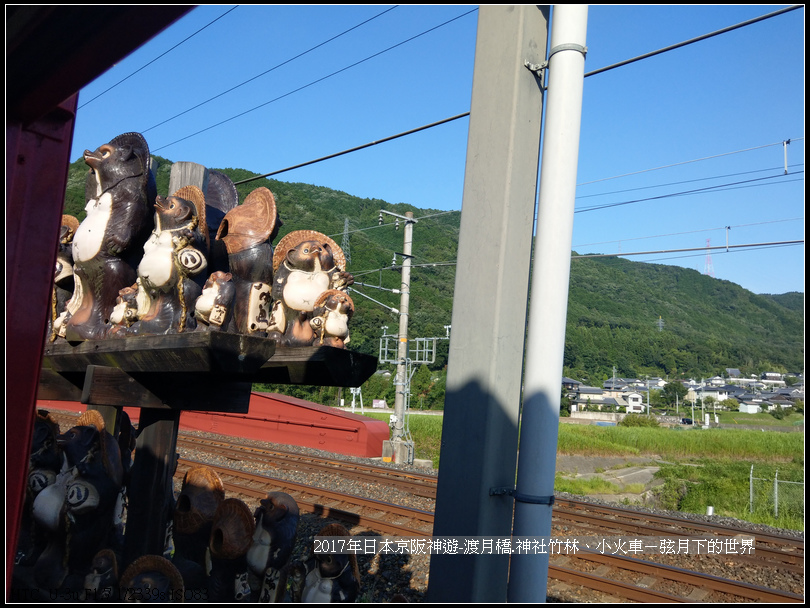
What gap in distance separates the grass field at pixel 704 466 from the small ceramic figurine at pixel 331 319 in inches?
437

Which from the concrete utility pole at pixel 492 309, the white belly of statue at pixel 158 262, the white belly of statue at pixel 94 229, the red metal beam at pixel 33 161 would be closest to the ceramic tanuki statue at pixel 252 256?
the white belly of statue at pixel 158 262

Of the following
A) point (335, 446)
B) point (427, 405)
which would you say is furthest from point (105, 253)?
point (427, 405)

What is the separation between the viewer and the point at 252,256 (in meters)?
3.96

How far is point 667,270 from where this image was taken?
101250mm

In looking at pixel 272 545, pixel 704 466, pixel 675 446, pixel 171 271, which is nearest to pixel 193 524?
pixel 272 545

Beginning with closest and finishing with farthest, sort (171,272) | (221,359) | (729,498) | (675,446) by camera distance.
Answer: (221,359)
(171,272)
(729,498)
(675,446)

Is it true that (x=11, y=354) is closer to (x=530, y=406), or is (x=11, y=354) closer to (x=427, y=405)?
(x=530, y=406)

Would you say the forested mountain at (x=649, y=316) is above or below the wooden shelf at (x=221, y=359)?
above

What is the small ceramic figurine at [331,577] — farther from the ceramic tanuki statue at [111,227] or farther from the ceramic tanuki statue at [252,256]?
the ceramic tanuki statue at [111,227]

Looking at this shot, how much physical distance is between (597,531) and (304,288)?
615 cm

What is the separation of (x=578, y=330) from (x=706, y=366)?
36.8m

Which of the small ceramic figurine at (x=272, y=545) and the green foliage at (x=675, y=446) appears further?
the green foliage at (x=675, y=446)

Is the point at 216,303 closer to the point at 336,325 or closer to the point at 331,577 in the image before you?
the point at 336,325

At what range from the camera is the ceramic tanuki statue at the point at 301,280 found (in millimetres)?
3663
